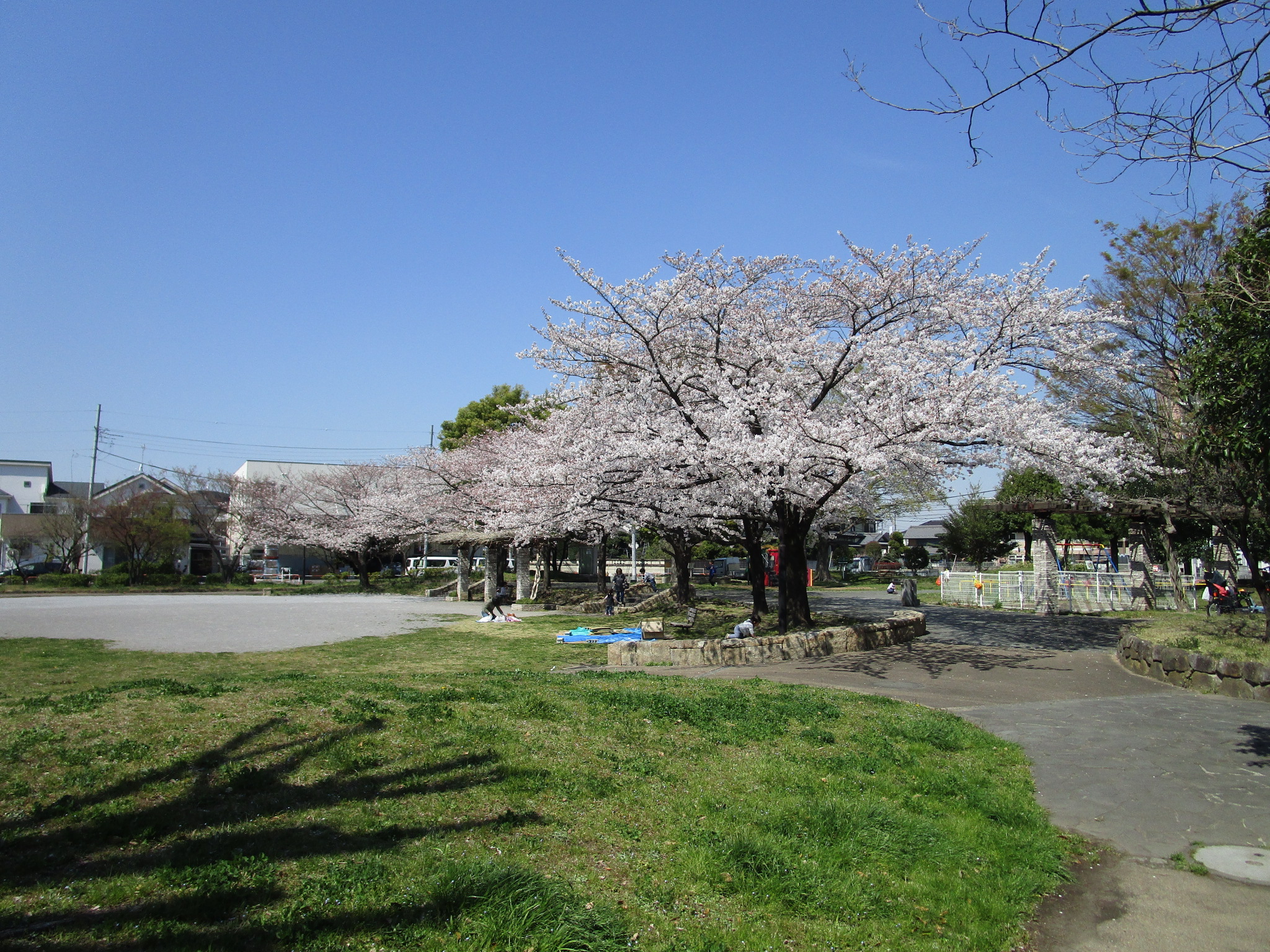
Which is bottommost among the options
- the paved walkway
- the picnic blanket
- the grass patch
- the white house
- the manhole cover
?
the manhole cover

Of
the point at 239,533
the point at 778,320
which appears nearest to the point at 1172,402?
the point at 778,320

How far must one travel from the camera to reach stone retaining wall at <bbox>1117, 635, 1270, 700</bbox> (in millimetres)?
10016

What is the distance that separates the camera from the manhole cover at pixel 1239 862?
490 centimetres

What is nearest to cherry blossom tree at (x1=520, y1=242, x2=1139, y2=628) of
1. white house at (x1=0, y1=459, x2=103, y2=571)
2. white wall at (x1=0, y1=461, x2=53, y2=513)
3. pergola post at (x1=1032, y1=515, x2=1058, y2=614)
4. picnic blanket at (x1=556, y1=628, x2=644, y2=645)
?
picnic blanket at (x1=556, y1=628, x2=644, y2=645)

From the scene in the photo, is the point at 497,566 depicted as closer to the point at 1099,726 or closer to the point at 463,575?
the point at 463,575

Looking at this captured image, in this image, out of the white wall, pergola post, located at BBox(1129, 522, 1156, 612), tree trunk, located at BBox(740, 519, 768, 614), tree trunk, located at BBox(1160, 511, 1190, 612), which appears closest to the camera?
tree trunk, located at BBox(740, 519, 768, 614)

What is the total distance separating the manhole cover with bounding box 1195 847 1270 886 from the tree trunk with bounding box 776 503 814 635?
1150 centimetres

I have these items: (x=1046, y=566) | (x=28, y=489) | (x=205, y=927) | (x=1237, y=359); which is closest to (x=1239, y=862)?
(x=1237, y=359)

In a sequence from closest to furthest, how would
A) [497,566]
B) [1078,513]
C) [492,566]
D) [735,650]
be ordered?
[735,650] < [1078,513] < [497,566] < [492,566]

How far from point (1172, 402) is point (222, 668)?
21258 mm

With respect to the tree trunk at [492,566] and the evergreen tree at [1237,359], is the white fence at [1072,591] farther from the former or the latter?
the evergreen tree at [1237,359]

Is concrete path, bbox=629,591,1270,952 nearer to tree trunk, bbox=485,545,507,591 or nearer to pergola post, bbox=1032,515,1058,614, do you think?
pergola post, bbox=1032,515,1058,614

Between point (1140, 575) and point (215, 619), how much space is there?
27.9 metres

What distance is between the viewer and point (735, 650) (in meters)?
13.6
